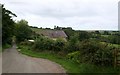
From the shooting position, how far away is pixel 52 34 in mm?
111438

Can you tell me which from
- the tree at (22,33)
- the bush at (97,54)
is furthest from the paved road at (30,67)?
the tree at (22,33)

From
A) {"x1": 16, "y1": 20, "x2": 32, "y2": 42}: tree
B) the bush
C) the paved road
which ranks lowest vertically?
the paved road

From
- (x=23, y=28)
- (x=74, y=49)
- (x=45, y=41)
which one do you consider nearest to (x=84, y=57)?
(x=74, y=49)

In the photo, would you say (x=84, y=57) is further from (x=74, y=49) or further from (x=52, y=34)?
(x=52, y=34)

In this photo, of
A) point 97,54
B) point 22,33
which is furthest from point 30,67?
point 22,33

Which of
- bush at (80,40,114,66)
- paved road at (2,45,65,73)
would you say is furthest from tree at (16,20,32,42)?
bush at (80,40,114,66)

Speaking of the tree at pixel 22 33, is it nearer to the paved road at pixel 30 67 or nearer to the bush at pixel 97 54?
the paved road at pixel 30 67

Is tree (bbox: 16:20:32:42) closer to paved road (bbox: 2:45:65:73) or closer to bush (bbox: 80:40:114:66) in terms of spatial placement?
paved road (bbox: 2:45:65:73)

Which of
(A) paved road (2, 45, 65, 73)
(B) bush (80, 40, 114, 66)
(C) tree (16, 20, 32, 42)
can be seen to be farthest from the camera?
(C) tree (16, 20, 32, 42)

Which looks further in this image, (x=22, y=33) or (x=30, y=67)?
(x=22, y=33)

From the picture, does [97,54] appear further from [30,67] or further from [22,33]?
[22,33]

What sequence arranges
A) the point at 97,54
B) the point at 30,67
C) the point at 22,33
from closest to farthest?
the point at 97,54 → the point at 30,67 → the point at 22,33

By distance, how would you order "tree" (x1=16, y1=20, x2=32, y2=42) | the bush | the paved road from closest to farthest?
the paved road < the bush < "tree" (x1=16, y1=20, x2=32, y2=42)

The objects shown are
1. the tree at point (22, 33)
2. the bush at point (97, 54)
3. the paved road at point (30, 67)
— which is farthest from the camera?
the tree at point (22, 33)
